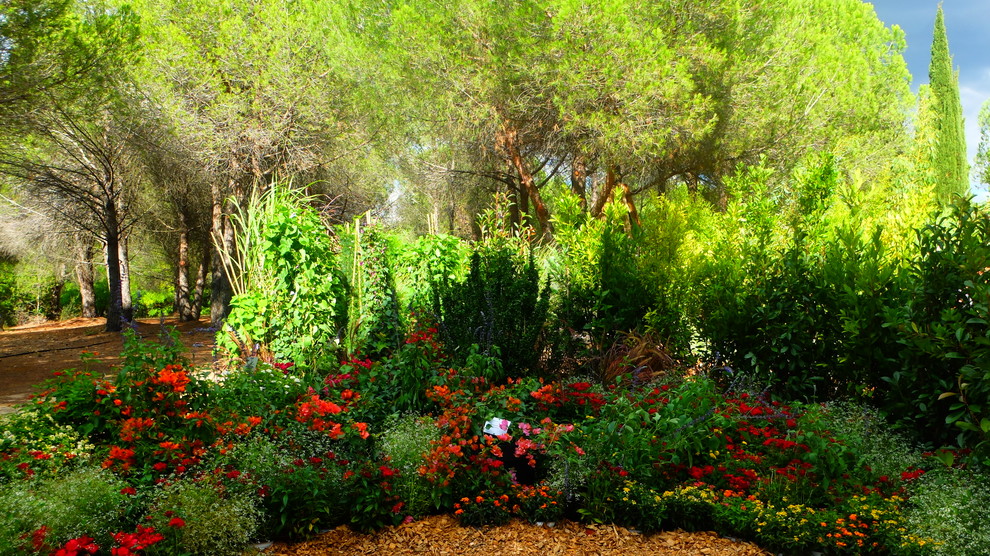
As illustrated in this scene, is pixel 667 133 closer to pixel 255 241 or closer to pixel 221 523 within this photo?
pixel 255 241

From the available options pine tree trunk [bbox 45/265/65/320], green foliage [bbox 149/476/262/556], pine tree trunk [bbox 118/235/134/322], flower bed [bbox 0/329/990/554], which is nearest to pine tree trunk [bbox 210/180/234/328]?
pine tree trunk [bbox 118/235/134/322]

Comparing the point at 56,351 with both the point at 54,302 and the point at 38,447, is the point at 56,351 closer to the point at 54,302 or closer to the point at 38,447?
the point at 38,447

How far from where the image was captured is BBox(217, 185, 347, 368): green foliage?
5.14 metres

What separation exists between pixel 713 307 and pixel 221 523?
13.1ft

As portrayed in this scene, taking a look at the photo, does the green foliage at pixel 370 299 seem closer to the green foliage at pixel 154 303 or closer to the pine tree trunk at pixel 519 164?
the pine tree trunk at pixel 519 164

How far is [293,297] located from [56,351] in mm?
7431

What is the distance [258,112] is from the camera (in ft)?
36.2

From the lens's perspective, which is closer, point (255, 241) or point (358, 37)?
point (255, 241)

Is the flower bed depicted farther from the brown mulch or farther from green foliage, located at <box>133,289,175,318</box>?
green foliage, located at <box>133,289,175,318</box>

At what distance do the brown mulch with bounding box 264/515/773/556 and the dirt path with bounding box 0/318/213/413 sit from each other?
344 cm

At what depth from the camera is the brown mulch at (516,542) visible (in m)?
2.75

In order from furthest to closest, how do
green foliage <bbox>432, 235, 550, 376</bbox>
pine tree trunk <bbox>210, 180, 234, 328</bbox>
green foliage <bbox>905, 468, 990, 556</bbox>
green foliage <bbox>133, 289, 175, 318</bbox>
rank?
green foliage <bbox>133, 289, 175, 318</bbox> < pine tree trunk <bbox>210, 180, 234, 328</bbox> < green foliage <bbox>432, 235, 550, 376</bbox> < green foliage <bbox>905, 468, 990, 556</bbox>

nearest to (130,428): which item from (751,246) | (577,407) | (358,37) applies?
(577,407)

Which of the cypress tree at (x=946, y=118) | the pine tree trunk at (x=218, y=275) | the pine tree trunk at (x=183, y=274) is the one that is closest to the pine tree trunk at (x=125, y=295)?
the pine tree trunk at (x=183, y=274)
